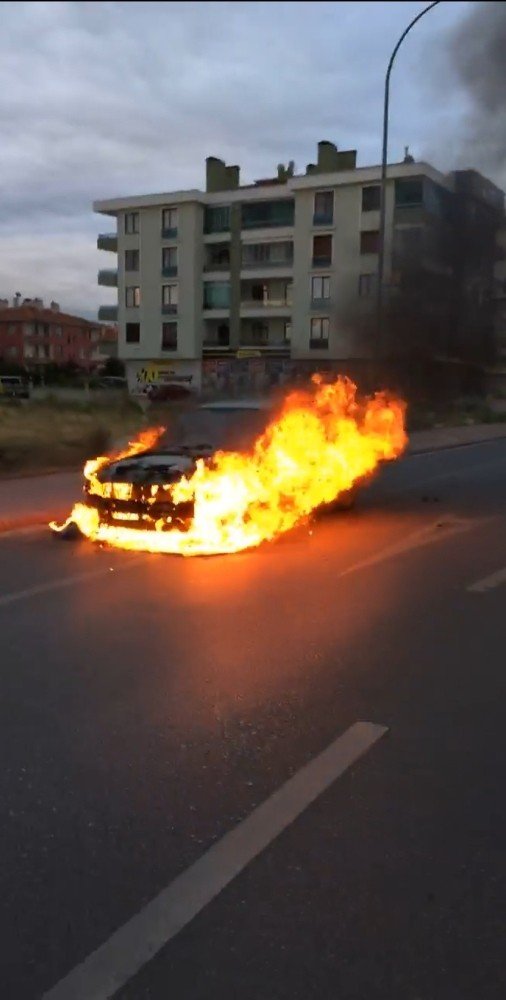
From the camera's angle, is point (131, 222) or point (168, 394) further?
point (131, 222)

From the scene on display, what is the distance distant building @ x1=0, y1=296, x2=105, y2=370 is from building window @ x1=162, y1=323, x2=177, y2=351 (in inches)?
1476

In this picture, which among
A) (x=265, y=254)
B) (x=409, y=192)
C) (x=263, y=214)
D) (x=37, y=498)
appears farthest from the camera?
(x=265, y=254)

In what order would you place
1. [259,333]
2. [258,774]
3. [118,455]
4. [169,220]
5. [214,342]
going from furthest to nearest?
[214,342] → [169,220] → [259,333] → [118,455] → [258,774]

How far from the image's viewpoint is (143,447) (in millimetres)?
11281

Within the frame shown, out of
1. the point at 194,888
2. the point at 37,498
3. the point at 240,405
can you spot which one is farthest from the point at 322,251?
the point at 194,888

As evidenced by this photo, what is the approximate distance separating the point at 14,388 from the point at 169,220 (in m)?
13.0

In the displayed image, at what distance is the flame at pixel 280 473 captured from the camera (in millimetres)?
9352

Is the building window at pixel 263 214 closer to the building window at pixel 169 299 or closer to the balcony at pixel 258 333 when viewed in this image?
the balcony at pixel 258 333

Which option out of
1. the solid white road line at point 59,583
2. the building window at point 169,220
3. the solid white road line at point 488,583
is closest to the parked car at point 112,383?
the building window at point 169,220

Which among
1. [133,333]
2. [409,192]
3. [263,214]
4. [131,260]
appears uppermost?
[263,214]

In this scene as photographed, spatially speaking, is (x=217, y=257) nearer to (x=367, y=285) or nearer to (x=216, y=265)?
(x=216, y=265)

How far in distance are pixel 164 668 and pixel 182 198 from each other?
47.3 metres

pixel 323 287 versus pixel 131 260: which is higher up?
pixel 131 260

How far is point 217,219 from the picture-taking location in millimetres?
52969
